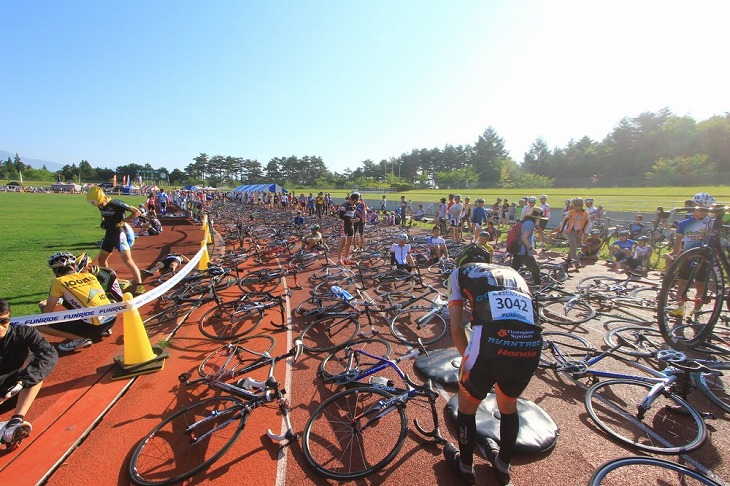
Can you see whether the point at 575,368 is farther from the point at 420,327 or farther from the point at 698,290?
the point at 698,290

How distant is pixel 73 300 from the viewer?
4711 millimetres

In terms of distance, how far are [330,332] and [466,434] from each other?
3.34 m

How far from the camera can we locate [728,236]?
497 centimetres

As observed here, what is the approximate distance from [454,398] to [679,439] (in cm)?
221

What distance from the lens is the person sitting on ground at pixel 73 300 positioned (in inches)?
184

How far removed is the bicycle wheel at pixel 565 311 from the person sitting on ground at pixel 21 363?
24.3 feet

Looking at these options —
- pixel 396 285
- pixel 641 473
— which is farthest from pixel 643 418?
pixel 396 285

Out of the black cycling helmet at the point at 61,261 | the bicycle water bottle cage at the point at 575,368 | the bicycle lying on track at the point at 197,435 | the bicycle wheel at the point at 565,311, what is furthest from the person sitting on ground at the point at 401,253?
the black cycling helmet at the point at 61,261

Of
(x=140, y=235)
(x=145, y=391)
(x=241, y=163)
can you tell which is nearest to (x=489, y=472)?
(x=145, y=391)

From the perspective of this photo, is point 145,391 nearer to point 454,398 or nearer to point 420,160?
point 454,398

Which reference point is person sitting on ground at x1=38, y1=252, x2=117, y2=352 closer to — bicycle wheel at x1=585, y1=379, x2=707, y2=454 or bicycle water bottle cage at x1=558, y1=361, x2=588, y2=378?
bicycle water bottle cage at x1=558, y1=361, x2=588, y2=378

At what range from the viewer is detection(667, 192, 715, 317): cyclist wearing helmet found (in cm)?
479

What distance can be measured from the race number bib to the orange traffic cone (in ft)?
15.5

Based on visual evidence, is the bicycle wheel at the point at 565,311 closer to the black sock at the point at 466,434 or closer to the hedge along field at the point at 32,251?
the black sock at the point at 466,434
